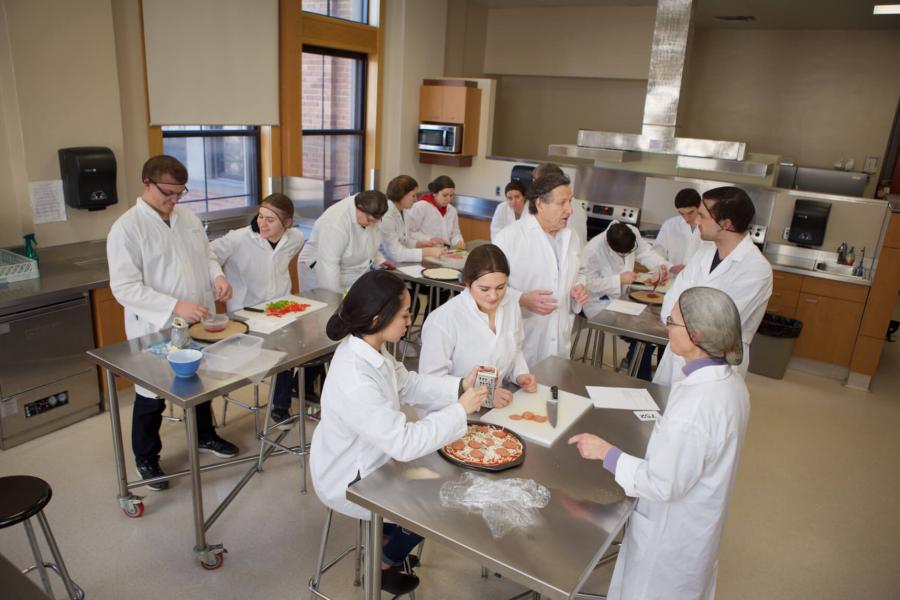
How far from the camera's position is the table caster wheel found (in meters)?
2.95

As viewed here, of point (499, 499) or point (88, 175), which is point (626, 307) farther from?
point (88, 175)

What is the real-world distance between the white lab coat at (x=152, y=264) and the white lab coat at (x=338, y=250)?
2.60ft

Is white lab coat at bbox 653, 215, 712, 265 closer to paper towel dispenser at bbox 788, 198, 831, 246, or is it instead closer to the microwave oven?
paper towel dispenser at bbox 788, 198, 831, 246

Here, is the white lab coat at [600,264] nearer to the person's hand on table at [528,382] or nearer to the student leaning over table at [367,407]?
the person's hand on table at [528,382]

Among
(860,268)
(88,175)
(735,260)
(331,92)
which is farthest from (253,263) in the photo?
(860,268)

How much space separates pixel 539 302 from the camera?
3.02m

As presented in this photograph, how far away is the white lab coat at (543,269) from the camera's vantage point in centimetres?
323

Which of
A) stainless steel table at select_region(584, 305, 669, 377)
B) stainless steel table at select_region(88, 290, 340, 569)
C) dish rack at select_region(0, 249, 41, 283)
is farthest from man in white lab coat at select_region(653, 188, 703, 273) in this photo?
dish rack at select_region(0, 249, 41, 283)

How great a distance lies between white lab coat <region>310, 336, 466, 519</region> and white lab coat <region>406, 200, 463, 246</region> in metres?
3.56

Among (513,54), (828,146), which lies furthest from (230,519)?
(828,146)

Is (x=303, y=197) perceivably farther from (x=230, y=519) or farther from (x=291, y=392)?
(x=230, y=519)

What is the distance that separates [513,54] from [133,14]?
4.99 metres

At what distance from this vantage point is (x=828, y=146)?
7523 mm

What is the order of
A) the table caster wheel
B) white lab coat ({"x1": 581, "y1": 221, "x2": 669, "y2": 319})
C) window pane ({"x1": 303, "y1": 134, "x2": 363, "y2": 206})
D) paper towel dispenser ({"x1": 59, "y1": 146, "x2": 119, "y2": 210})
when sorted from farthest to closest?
window pane ({"x1": 303, "y1": 134, "x2": 363, "y2": 206})
white lab coat ({"x1": 581, "y1": 221, "x2": 669, "y2": 319})
paper towel dispenser ({"x1": 59, "y1": 146, "x2": 119, "y2": 210})
the table caster wheel
